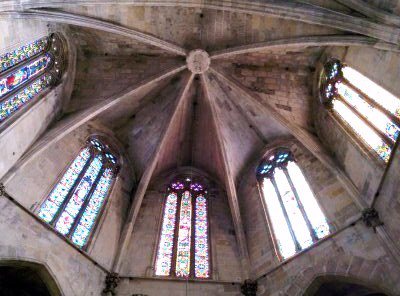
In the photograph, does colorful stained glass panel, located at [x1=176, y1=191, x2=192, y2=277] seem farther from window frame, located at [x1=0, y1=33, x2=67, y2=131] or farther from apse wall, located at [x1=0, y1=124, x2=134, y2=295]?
window frame, located at [x1=0, y1=33, x2=67, y2=131]

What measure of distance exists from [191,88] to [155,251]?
5.16m

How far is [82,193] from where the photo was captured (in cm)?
1063

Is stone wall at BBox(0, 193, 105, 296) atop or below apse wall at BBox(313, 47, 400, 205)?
below

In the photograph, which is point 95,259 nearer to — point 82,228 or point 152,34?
point 82,228

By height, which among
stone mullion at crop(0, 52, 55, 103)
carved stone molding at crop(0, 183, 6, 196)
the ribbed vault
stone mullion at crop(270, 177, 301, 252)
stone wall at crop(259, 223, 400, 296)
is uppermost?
the ribbed vault

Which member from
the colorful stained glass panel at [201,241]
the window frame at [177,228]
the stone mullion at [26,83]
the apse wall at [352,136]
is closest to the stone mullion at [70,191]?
the stone mullion at [26,83]

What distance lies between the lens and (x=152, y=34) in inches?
454

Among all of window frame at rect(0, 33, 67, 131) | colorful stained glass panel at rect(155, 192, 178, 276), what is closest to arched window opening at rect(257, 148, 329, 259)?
colorful stained glass panel at rect(155, 192, 178, 276)

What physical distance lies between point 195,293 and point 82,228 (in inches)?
122

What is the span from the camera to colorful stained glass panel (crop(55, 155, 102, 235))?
9523 mm

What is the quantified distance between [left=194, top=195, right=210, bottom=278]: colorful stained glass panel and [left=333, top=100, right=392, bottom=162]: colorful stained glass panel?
15.3ft

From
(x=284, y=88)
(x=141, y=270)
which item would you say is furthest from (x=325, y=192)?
(x=141, y=270)

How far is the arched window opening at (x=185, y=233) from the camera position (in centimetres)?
1021

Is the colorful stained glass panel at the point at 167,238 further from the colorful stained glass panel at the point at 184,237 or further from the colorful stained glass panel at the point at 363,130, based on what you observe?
the colorful stained glass panel at the point at 363,130
